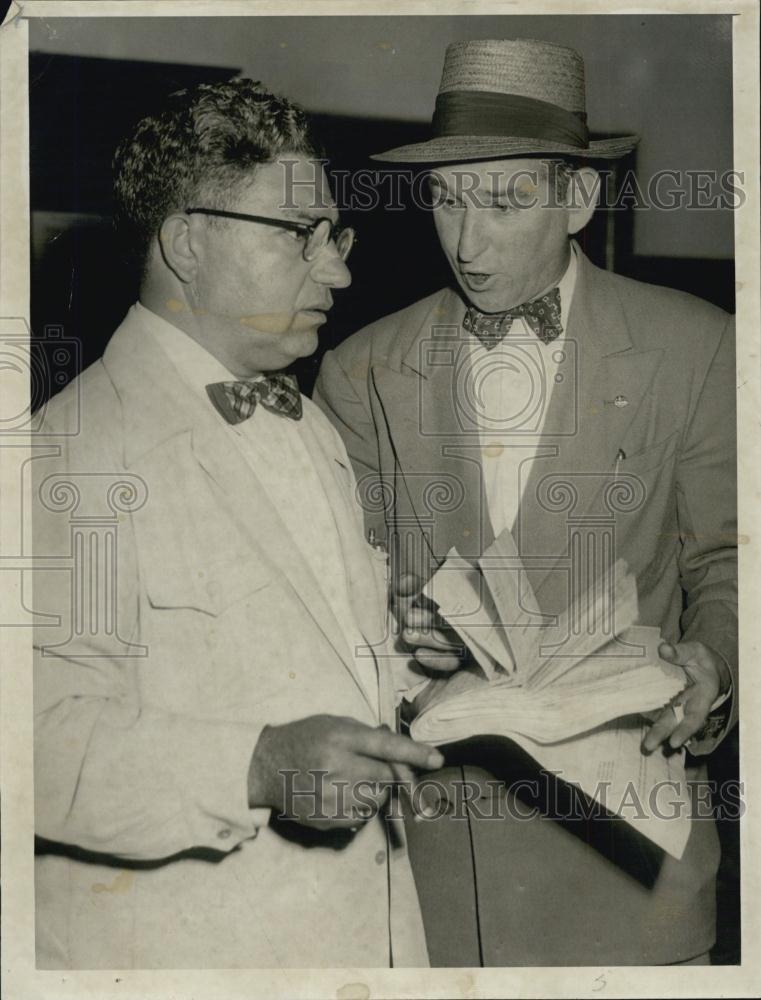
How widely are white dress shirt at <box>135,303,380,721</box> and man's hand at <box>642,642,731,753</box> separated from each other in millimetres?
606

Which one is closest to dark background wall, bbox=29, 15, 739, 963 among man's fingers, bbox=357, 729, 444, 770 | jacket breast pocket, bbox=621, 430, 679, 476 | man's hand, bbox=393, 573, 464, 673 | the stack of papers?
the stack of papers

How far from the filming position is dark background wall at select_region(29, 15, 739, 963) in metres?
2.51

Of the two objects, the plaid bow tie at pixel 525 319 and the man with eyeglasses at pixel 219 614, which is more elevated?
the plaid bow tie at pixel 525 319

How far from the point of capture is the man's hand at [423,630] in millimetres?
2453

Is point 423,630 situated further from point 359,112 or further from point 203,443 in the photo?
point 359,112

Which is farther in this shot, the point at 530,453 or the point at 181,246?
the point at 530,453

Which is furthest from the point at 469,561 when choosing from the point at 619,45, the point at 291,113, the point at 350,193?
the point at 619,45

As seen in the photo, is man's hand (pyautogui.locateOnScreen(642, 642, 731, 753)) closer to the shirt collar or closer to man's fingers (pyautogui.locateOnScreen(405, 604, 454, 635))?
man's fingers (pyautogui.locateOnScreen(405, 604, 454, 635))

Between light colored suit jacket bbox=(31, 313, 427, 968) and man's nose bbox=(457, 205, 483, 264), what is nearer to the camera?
light colored suit jacket bbox=(31, 313, 427, 968)

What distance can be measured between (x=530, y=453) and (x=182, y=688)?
88 centimetres

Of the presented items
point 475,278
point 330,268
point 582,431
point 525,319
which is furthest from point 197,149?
point 582,431

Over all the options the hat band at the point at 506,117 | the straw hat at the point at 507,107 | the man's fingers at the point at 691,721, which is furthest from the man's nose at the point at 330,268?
the man's fingers at the point at 691,721

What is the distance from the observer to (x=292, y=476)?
8.01 feet

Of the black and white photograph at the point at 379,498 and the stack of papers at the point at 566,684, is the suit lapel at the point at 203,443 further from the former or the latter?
the stack of papers at the point at 566,684
